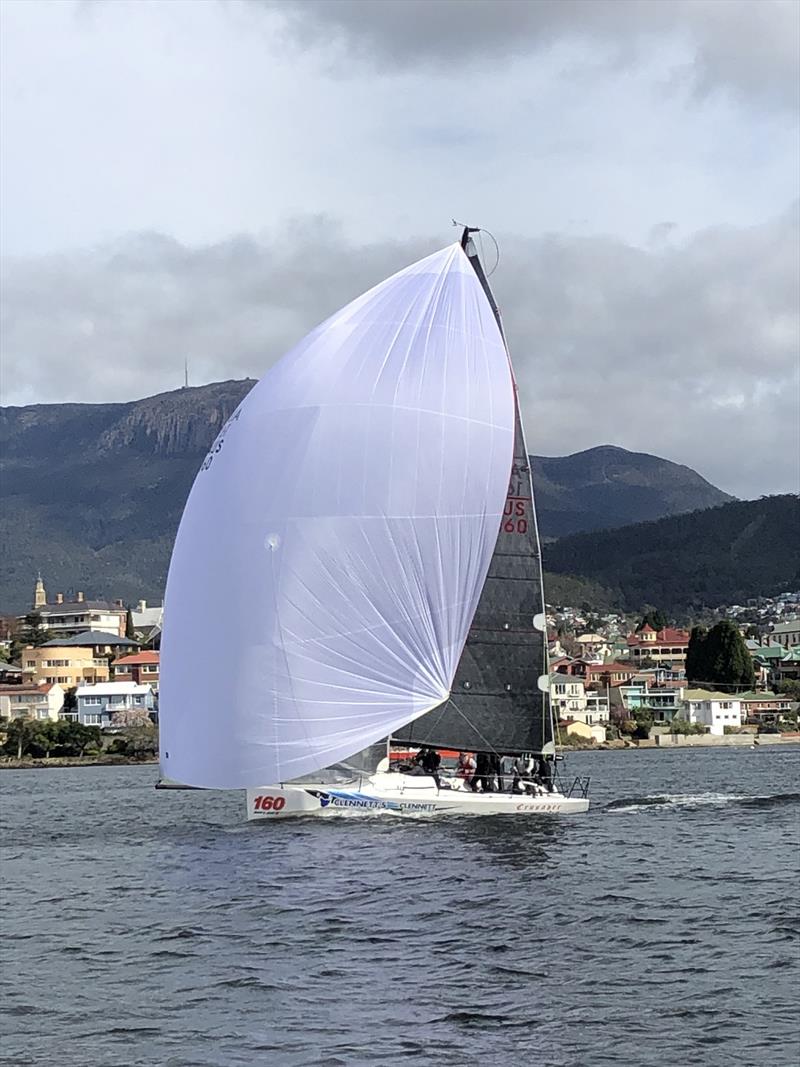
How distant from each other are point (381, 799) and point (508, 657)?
173 inches

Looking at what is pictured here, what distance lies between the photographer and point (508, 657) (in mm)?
36312

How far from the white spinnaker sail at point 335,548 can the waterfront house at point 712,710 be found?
3445 inches

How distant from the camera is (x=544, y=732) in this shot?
3666 cm

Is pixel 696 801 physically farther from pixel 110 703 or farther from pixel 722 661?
A: pixel 722 661

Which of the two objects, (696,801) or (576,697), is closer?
(696,801)

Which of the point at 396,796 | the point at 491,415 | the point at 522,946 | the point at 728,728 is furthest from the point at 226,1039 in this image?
the point at 728,728

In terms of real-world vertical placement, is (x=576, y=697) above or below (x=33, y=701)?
below

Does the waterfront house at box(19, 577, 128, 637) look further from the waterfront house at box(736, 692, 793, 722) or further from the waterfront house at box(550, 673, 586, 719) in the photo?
the waterfront house at box(736, 692, 793, 722)

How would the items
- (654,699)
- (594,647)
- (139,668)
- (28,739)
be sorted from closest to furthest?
(28,739), (139,668), (654,699), (594,647)

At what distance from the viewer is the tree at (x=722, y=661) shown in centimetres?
13125

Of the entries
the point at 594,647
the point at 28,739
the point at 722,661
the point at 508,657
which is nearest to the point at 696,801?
the point at 508,657

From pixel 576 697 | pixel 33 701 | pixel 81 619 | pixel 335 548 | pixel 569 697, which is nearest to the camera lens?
pixel 335 548

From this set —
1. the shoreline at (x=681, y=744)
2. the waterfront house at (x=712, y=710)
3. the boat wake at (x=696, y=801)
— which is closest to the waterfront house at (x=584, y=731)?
the shoreline at (x=681, y=744)

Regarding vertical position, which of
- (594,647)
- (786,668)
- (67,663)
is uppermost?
(594,647)
